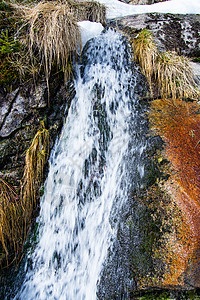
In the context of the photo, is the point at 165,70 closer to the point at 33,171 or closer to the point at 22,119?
the point at 22,119

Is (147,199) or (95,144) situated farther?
(95,144)

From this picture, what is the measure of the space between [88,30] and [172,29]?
159 centimetres

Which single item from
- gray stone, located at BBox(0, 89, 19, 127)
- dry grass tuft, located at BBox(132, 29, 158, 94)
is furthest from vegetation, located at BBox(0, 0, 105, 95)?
dry grass tuft, located at BBox(132, 29, 158, 94)

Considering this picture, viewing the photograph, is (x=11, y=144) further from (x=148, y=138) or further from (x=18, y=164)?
(x=148, y=138)

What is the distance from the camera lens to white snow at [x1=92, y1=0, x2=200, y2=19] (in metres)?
4.05

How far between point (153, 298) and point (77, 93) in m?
2.40

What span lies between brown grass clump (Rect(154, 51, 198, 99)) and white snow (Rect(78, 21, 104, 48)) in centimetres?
113

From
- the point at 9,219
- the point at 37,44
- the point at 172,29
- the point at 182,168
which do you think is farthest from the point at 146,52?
the point at 9,219

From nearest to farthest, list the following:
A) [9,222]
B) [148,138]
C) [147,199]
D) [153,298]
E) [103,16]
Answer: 1. [153,298]
2. [147,199]
3. [148,138]
4. [9,222]
5. [103,16]

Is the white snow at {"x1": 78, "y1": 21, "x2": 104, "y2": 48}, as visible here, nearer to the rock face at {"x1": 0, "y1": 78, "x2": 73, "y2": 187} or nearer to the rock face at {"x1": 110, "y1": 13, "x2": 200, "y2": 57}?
the rock face at {"x1": 110, "y1": 13, "x2": 200, "y2": 57}

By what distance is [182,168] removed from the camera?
5.94 ft

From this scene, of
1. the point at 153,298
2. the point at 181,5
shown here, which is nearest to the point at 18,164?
the point at 153,298

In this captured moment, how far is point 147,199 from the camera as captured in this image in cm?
181

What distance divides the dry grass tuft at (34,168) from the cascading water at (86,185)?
126mm
